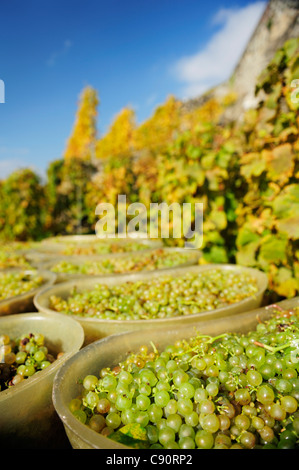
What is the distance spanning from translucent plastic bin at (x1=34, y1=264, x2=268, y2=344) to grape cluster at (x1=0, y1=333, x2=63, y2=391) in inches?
10.4

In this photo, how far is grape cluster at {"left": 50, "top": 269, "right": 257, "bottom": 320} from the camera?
73.3 inches

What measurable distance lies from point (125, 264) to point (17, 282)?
3.27 feet

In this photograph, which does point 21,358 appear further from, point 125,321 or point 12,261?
point 12,261

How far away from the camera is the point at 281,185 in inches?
100

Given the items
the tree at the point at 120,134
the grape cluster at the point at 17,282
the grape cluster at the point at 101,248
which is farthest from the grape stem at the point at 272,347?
the tree at the point at 120,134

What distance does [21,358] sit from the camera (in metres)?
1.43

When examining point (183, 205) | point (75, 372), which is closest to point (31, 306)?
point (75, 372)

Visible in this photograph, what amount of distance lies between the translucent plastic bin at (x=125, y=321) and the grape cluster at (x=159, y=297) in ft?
0.20

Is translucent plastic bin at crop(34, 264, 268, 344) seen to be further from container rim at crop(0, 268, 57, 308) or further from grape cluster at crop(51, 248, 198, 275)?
grape cluster at crop(51, 248, 198, 275)

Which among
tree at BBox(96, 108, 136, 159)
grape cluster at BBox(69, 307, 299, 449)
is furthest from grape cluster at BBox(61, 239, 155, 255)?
tree at BBox(96, 108, 136, 159)

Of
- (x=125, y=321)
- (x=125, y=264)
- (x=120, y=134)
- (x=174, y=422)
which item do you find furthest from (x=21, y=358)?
(x=120, y=134)

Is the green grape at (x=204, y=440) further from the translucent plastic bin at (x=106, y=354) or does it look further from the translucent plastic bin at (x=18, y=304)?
the translucent plastic bin at (x=18, y=304)

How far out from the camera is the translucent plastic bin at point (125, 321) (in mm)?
1668

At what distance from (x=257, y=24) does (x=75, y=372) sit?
13.9 m
